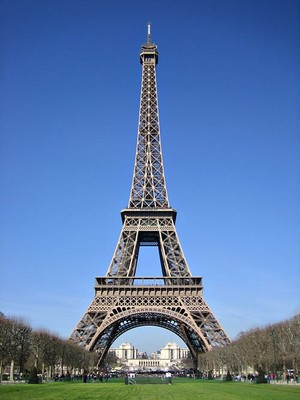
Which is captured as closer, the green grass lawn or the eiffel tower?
the green grass lawn

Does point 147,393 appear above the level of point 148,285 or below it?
below

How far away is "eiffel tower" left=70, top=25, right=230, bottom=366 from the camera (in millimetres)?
67750

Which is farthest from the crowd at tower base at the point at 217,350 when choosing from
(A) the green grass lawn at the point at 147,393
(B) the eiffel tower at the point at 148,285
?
(A) the green grass lawn at the point at 147,393

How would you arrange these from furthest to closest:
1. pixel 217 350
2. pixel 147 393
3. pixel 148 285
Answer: pixel 148 285 → pixel 217 350 → pixel 147 393

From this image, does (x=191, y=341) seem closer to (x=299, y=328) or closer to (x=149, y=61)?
(x=299, y=328)

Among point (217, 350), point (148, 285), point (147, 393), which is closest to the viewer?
point (147, 393)

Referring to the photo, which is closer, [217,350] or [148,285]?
[217,350]

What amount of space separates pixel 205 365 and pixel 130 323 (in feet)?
48.5

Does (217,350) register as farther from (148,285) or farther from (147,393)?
(147,393)

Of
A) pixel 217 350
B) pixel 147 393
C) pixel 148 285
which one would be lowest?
pixel 147 393

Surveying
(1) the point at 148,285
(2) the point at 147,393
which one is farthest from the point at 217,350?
(2) the point at 147,393

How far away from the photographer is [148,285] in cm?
7212

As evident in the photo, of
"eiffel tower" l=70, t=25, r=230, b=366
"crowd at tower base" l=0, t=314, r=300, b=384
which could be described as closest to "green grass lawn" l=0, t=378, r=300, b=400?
"crowd at tower base" l=0, t=314, r=300, b=384

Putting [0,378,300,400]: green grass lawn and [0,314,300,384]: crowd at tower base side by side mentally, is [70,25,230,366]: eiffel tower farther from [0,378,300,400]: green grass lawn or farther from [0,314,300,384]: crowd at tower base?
[0,378,300,400]: green grass lawn
